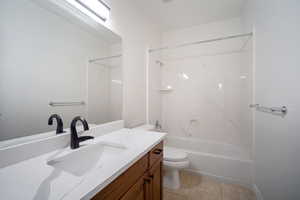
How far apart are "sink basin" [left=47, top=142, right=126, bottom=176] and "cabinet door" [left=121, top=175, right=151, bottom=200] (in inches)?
9.8

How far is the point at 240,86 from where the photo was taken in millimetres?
2119

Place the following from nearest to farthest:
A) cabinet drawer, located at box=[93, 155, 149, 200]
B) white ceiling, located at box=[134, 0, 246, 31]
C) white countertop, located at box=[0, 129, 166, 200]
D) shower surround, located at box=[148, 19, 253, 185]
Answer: white countertop, located at box=[0, 129, 166, 200]
cabinet drawer, located at box=[93, 155, 149, 200]
white ceiling, located at box=[134, 0, 246, 31]
shower surround, located at box=[148, 19, 253, 185]

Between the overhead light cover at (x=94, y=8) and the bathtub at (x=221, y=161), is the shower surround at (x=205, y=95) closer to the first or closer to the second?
the bathtub at (x=221, y=161)

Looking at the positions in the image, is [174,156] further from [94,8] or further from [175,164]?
[94,8]

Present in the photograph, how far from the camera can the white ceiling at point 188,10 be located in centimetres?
180

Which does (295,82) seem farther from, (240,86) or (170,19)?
(170,19)

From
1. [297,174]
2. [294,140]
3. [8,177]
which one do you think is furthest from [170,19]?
[8,177]

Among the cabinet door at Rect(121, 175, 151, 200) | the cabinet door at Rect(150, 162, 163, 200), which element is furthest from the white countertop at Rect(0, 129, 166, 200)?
the cabinet door at Rect(150, 162, 163, 200)

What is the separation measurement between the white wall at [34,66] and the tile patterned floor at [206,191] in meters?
1.52

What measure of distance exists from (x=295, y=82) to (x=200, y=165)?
1.57 m

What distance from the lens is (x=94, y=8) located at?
1.11 m

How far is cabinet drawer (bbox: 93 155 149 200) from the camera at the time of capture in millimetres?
539

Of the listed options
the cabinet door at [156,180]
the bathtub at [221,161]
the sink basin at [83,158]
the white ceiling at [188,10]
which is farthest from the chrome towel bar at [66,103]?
the bathtub at [221,161]

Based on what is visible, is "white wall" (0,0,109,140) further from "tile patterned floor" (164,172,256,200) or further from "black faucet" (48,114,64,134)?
"tile patterned floor" (164,172,256,200)
